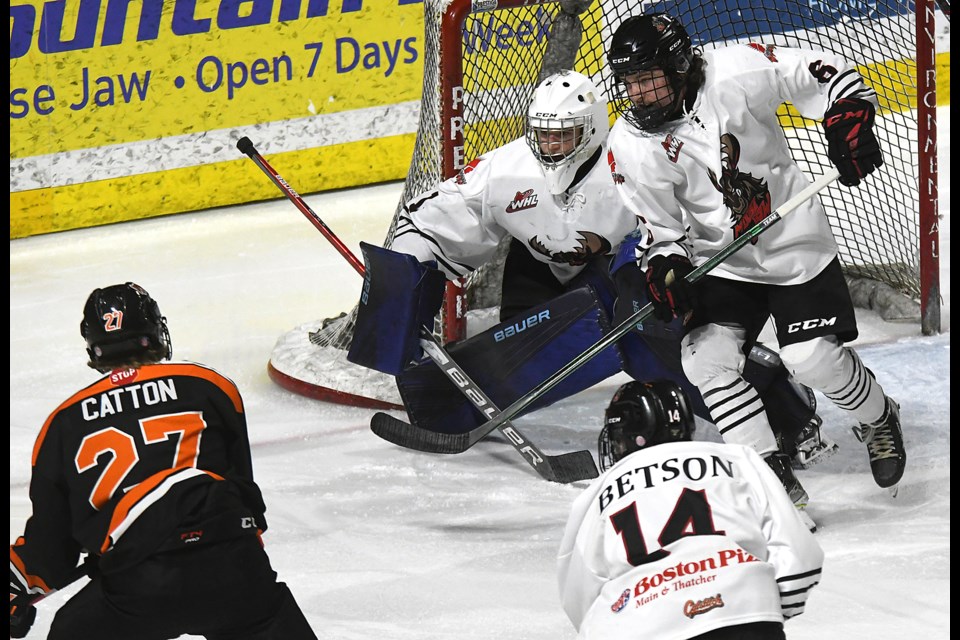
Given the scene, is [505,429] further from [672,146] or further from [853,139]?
[853,139]

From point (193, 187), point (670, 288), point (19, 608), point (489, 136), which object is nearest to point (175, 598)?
point (19, 608)

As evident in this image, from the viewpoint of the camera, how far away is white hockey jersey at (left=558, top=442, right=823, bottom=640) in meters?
2.00

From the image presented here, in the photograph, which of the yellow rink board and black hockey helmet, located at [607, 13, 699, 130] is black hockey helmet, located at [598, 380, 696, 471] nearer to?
black hockey helmet, located at [607, 13, 699, 130]

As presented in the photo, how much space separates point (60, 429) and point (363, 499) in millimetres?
1417

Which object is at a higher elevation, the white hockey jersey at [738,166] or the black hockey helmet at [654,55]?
the black hockey helmet at [654,55]

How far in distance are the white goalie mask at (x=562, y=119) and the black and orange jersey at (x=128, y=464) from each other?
55.6 inches

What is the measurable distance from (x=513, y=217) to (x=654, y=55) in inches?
28.5

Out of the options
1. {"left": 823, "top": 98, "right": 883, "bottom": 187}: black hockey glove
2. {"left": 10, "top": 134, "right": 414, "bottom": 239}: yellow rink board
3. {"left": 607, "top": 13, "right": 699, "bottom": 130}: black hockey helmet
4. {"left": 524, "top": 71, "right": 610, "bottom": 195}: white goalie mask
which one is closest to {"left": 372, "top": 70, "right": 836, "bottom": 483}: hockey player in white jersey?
{"left": 524, "top": 71, "right": 610, "bottom": 195}: white goalie mask

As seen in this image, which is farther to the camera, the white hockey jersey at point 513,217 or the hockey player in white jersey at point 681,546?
the white hockey jersey at point 513,217

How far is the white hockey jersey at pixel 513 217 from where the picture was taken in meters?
3.70

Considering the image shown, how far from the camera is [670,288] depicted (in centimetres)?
328

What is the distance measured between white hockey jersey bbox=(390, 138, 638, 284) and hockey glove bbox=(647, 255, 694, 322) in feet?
1.31

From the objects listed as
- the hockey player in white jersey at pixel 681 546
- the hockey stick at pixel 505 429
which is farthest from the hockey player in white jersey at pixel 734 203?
the hockey player in white jersey at pixel 681 546

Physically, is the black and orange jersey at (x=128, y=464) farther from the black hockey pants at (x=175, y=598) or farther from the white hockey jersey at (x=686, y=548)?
the white hockey jersey at (x=686, y=548)
